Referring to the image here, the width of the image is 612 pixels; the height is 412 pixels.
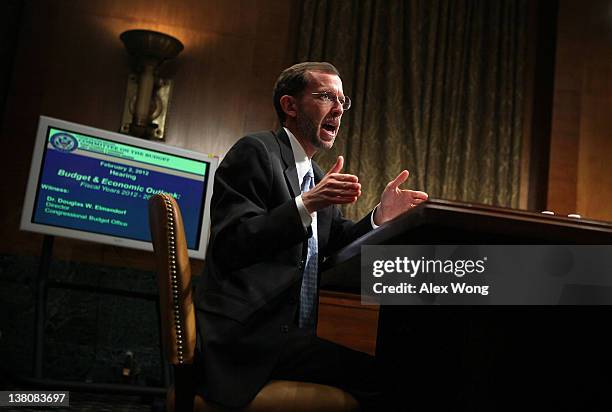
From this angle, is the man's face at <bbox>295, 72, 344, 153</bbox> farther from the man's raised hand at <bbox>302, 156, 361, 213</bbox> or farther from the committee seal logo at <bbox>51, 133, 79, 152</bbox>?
the committee seal logo at <bbox>51, 133, 79, 152</bbox>

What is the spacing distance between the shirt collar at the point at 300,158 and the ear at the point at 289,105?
0.12 meters

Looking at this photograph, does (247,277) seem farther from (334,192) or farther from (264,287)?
(334,192)

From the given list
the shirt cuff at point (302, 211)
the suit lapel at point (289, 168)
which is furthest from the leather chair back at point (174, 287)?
the suit lapel at point (289, 168)

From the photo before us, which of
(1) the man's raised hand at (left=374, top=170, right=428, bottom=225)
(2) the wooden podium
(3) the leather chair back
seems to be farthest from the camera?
(1) the man's raised hand at (left=374, top=170, right=428, bottom=225)

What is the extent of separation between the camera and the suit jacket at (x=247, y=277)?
4.81ft

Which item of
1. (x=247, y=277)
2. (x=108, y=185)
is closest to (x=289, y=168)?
(x=247, y=277)

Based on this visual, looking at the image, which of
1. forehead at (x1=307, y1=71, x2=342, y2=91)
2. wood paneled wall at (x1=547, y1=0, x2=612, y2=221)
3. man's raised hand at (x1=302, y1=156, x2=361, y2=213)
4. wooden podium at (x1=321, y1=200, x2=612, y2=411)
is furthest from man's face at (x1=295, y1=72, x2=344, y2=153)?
wood paneled wall at (x1=547, y1=0, x2=612, y2=221)

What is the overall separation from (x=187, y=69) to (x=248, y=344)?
3182 mm

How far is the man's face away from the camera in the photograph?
6.82 ft

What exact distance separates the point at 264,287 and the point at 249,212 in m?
0.18

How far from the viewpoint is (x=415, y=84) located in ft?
14.7

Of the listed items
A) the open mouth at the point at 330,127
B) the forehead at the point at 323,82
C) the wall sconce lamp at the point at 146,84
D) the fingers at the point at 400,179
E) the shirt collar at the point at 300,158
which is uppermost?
the wall sconce lamp at the point at 146,84

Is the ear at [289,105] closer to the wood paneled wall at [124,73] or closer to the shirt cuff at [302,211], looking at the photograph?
the shirt cuff at [302,211]

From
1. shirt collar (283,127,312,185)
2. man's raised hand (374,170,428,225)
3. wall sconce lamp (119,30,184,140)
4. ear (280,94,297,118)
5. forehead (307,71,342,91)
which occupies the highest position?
wall sconce lamp (119,30,184,140)
